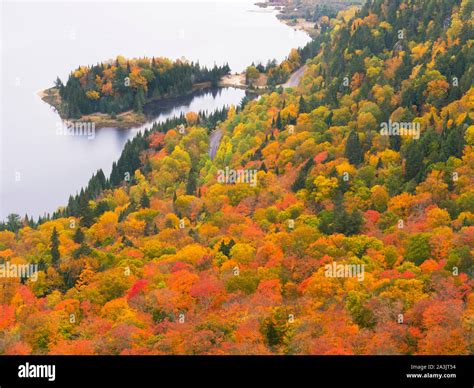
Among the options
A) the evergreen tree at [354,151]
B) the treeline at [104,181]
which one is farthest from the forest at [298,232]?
the treeline at [104,181]

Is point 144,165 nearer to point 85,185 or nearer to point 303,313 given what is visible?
point 85,185

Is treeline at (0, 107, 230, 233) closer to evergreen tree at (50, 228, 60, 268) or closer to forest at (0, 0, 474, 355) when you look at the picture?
forest at (0, 0, 474, 355)

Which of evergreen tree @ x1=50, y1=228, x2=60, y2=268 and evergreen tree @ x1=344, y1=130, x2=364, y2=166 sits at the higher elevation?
evergreen tree @ x1=344, y1=130, x2=364, y2=166

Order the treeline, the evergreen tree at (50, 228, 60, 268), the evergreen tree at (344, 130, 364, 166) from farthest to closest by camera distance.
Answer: the treeline → the evergreen tree at (344, 130, 364, 166) → the evergreen tree at (50, 228, 60, 268)

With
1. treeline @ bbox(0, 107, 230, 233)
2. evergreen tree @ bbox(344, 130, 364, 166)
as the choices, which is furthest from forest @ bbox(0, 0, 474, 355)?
treeline @ bbox(0, 107, 230, 233)

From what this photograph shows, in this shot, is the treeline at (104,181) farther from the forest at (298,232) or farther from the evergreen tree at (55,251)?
the evergreen tree at (55,251)

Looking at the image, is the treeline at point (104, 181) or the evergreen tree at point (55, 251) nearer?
the evergreen tree at point (55, 251)

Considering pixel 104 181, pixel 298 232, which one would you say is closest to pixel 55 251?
pixel 298 232

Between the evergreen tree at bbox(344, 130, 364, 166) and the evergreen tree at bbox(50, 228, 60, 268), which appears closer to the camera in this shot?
the evergreen tree at bbox(50, 228, 60, 268)
